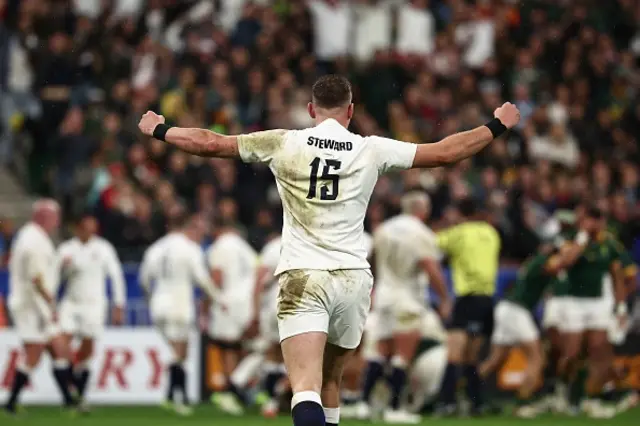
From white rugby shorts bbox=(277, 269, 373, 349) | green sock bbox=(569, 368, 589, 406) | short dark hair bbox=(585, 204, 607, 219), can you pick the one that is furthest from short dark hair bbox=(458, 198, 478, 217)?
white rugby shorts bbox=(277, 269, 373, 349)

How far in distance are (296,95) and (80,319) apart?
6959mm

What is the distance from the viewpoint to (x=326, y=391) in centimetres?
981

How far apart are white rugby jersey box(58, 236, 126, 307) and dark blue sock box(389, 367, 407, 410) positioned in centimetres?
390

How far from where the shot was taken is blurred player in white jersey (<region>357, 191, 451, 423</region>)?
17.1 meters

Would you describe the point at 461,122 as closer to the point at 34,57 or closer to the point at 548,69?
the point at 548,69

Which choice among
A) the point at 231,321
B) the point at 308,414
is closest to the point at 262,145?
the point at 308,414

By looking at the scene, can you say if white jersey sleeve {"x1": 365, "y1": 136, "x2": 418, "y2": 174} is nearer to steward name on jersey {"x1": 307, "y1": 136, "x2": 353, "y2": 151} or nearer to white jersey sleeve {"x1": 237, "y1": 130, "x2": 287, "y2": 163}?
steward name on jersey {"x1": 307, "y1": 136, "x2": 353, "y2": 151}

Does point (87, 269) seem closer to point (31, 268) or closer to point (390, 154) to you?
point (31, 268)

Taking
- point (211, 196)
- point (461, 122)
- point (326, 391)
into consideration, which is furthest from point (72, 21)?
point (326, 391)

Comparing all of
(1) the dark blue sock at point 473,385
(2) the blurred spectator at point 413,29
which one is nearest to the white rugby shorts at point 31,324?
(1) the dark blue sock at point 473,385

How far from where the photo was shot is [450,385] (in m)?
18.2

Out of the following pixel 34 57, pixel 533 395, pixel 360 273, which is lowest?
pixel 533 395

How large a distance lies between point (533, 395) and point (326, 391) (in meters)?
10.9

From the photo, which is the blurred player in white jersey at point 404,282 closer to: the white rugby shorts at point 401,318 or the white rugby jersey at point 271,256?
the white rugby shorts at point 401,318
